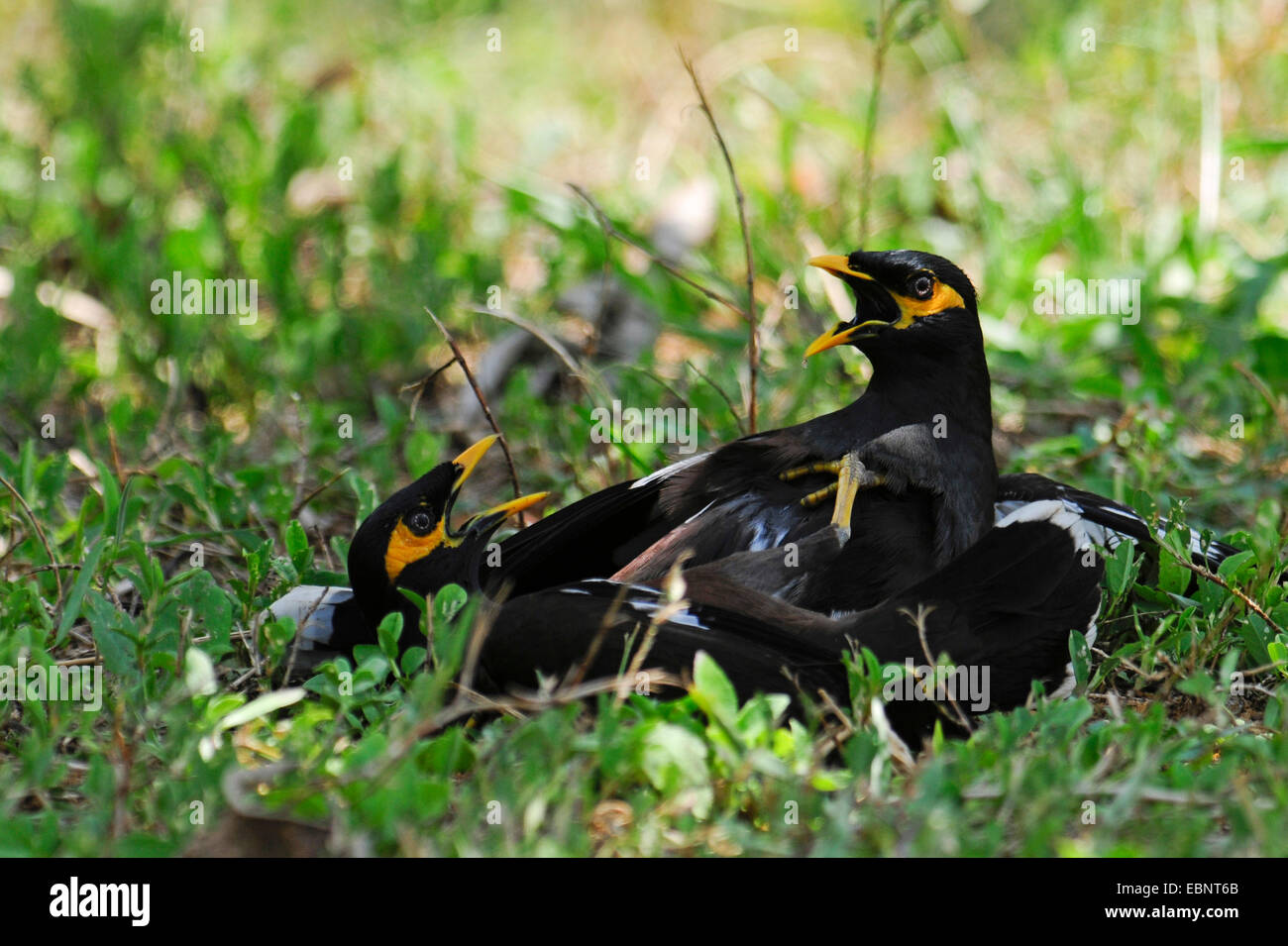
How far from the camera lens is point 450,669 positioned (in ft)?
7.70

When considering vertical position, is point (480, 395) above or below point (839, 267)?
below

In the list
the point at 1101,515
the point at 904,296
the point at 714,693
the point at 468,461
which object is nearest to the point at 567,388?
the point at 468,461

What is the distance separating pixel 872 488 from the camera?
3576 mm

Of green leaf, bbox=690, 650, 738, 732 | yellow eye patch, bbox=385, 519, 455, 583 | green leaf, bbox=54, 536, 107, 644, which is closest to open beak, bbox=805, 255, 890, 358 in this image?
yellow eye patch, bbox=385, 519, 455, 583

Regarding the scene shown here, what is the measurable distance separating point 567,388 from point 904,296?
2.01m

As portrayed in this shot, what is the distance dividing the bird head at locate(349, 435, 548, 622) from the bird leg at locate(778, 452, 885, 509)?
69 cm

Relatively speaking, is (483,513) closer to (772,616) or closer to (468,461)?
(468,461)

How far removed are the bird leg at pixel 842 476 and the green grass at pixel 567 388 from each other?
2.10 ft

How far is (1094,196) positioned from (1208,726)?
390 cm

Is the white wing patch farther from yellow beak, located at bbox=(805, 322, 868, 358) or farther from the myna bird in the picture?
yellow beak, located at bbox=(805, 322, 868, 358)

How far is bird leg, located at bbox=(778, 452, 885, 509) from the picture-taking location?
135 inches

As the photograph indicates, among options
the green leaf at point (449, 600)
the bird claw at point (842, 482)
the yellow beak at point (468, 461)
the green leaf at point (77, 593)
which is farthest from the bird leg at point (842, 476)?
the green leaf at point (77, 593)

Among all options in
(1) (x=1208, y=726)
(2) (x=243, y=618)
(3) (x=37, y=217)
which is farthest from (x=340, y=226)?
(1) (x=1208, y=726)

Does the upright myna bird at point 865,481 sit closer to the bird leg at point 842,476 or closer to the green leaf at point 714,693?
the bird leg at point 842,476
